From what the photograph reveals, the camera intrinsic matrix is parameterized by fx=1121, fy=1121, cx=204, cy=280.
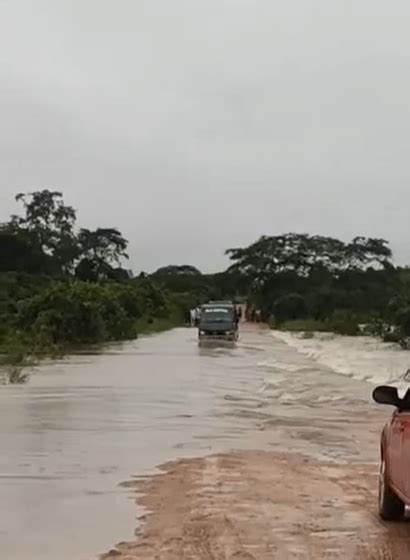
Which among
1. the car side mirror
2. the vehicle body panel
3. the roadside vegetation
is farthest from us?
the roadside vegetation

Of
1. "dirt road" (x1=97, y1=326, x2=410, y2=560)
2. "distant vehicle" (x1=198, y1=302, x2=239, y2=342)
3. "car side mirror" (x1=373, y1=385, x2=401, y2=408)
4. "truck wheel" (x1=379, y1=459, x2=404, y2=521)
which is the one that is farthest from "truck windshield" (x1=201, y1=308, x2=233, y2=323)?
"car side mirror" (x1=373, y1=385, x2=401, y2=408)

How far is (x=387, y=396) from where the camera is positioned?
8.66 m

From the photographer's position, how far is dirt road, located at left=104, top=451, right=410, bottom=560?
7.80 metres

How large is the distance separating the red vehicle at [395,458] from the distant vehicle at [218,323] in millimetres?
47345

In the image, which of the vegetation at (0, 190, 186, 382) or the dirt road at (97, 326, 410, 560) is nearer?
the dirt road at (97, 326, 410, 560)

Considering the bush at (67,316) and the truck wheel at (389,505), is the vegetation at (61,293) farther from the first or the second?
the truck wheel at (389,505)

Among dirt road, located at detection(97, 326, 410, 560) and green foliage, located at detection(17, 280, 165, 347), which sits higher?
green foliage, located at detection(17, 280, 165, 347)

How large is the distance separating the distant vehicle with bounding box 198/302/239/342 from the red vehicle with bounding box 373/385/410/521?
4734 centimetres

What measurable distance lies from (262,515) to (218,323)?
48.0 m

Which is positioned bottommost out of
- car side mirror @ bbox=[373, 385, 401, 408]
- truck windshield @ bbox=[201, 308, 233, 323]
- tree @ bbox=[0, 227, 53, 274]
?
car side mirror @ bbox=[373, 385, 401, 408]

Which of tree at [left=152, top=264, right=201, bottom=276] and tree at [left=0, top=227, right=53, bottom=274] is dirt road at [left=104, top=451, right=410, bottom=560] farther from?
tree at [left=152, top=264, right=201, bottom=276]

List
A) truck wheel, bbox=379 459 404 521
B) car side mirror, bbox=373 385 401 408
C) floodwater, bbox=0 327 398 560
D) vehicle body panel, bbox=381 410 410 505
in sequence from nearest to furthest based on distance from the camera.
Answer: vehicle body panel, bbox=381 410 410 505
car side mirror, bbox=373 385 401 408
truck wheel, bbox=379 459 404 521
floodwater, bbox=0 327 398 560

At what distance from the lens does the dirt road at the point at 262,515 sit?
780 centimetres

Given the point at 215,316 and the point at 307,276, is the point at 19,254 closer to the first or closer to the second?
the point at 307,276
